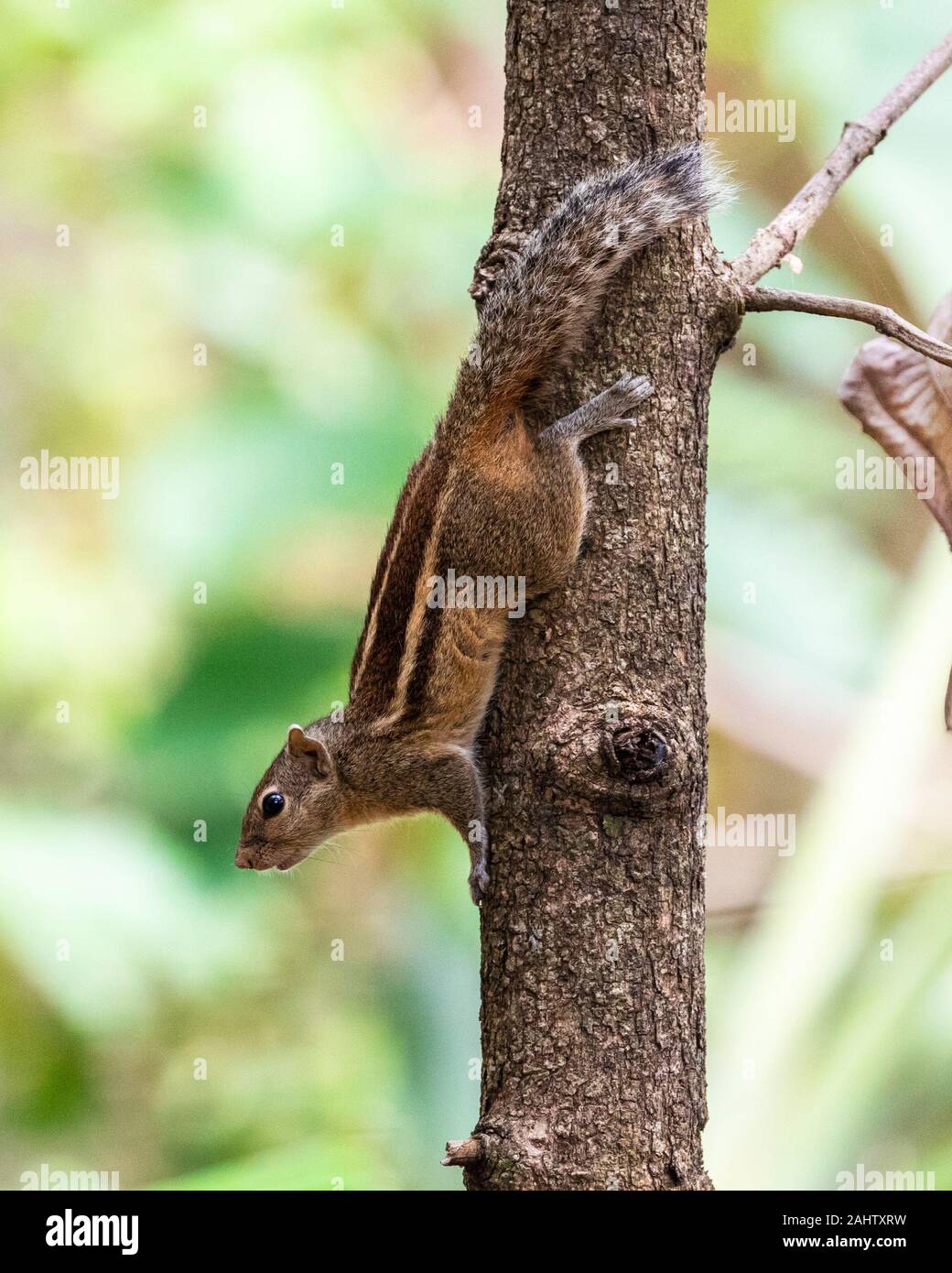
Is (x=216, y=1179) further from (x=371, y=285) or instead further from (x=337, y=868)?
(x=371, y=285)

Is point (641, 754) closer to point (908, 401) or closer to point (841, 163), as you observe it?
point (908, 401)

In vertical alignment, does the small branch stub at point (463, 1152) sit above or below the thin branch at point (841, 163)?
below

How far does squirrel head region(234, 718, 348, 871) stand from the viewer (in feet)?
10.2

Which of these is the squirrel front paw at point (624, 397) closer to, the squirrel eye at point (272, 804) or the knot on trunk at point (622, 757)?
the knot on trunk at point (622, 757)

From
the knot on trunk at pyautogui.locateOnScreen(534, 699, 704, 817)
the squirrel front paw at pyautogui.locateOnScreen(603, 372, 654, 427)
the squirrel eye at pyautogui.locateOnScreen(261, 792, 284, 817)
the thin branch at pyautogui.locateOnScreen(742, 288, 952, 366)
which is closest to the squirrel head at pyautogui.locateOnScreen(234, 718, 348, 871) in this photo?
the squirrel eye at pyautogui.locateOnScreen(261, 792, 284, 817)

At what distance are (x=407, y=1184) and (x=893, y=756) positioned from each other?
194cm

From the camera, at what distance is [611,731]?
215 centimetres

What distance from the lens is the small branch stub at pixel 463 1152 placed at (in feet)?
6.94

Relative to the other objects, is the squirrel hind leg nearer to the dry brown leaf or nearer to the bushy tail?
the bushy tail

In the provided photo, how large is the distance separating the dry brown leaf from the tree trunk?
32 cm

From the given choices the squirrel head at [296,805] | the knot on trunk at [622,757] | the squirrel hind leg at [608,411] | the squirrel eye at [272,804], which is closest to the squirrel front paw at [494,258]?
the squirrel hind leg at [608,411]

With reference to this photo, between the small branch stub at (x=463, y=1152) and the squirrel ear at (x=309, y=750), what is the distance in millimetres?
1134

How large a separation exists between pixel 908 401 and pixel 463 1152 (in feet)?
5.26

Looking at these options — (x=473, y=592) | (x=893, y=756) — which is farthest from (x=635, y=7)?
(x=893, y=756)
